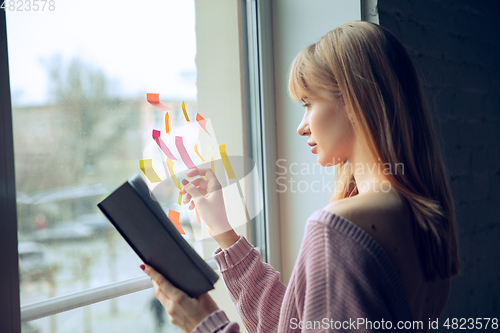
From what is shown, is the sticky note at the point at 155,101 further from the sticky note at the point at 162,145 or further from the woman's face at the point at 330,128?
the woman's face at the point at 330,128

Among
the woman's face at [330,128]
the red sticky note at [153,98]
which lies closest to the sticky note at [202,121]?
the red sticky note at [153,98]

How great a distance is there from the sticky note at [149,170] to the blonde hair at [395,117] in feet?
1.34

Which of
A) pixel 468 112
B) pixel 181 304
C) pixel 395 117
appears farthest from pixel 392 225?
pixel 468 112

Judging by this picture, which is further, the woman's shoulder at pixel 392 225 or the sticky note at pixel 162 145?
the sticky note at pixel 162 145

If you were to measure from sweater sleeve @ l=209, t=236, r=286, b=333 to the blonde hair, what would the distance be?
0.35 meters

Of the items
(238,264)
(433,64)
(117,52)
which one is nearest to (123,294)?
(238,264)

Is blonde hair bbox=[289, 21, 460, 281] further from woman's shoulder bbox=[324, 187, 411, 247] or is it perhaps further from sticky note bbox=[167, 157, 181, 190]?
sticky note bbox=[167, 157, 181, 190]

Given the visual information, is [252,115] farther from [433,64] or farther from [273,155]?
[433,64]

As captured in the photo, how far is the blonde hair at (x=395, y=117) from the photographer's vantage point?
62 cm

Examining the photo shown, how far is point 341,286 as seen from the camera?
542 mm

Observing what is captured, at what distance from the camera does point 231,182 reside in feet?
3.63

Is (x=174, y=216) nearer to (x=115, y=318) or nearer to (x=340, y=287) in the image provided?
(x=115, y=318)

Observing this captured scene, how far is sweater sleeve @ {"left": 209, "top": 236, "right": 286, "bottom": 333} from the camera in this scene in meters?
0.84

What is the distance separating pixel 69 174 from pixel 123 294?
303 mm
